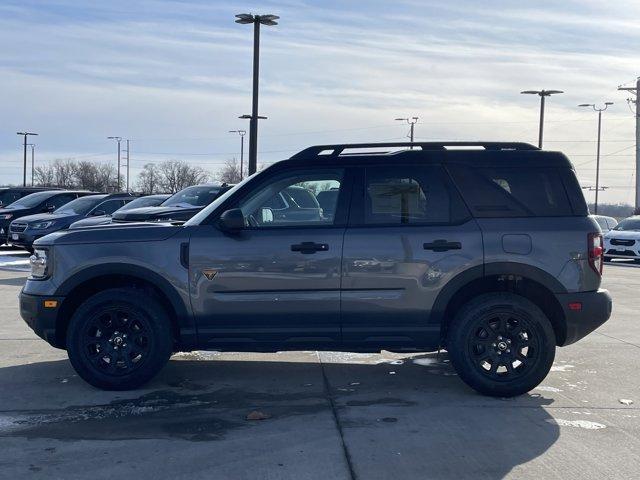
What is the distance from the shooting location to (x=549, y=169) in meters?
6.74

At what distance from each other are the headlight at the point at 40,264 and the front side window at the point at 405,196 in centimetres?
266

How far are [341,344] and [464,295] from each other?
1094 millimetres

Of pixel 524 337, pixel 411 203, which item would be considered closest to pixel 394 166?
pixel 411 203

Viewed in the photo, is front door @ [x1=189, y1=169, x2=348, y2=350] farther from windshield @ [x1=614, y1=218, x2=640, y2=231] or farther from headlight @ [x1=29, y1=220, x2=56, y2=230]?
windshield @ [x1=614, y1=218, x2=640, y2=231]

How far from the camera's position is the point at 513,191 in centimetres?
671

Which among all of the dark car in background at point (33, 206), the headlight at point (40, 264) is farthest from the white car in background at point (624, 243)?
the headlight at point (40, 264)

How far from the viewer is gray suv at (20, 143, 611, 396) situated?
6531mm

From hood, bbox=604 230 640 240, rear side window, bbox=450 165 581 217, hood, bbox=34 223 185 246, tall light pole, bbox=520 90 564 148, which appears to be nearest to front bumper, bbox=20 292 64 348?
hood, bbox=34 223 185 246

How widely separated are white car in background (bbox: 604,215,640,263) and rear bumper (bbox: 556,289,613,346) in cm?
1865

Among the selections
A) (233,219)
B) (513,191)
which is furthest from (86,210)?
(513,191)

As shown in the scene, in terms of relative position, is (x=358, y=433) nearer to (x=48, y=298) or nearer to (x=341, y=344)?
(x=341, y=344)

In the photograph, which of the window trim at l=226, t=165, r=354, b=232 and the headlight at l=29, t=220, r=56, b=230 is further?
the headlight at l=29, t=220, r=56, b=230

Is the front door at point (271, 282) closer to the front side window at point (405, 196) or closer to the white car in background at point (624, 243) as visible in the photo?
the front side window at point (405, 196)

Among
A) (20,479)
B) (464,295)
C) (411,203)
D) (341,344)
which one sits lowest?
(20,479)
